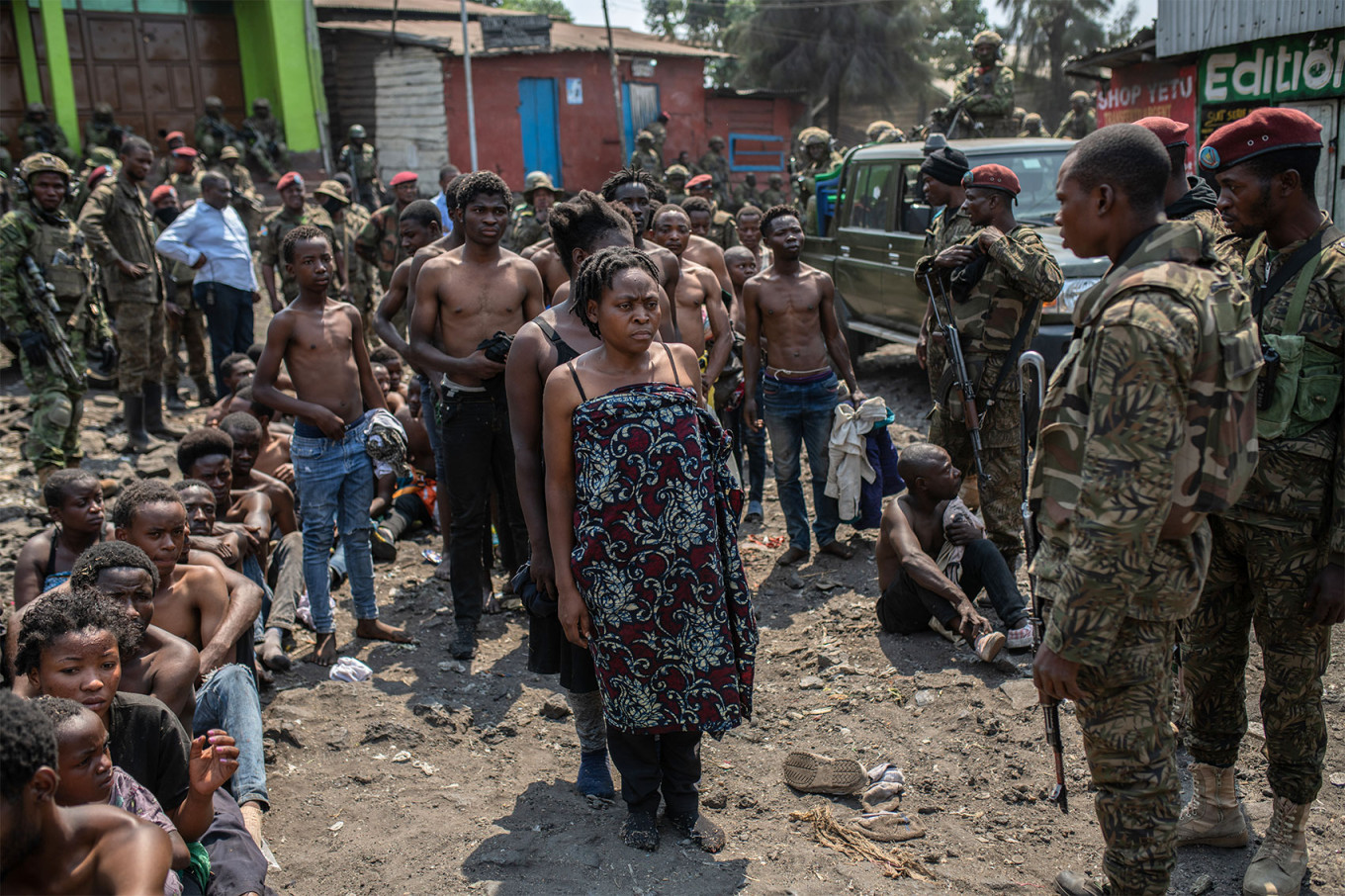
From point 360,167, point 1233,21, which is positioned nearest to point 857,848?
point 1233,21

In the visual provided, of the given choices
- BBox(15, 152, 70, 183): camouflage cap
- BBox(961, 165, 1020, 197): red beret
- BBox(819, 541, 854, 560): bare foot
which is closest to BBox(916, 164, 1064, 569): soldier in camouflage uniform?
BBox(961, 165, 1020, 197): red beret

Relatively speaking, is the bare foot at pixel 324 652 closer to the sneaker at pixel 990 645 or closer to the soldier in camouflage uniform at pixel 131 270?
the sneaker at pixel 990 645

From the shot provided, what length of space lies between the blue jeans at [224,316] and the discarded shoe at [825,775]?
22.1ft

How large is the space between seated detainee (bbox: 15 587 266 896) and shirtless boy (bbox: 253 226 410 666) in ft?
6.27

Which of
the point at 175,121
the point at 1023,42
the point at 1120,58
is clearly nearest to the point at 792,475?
the point at 1120,58

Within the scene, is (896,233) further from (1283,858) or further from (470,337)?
(1283,858)

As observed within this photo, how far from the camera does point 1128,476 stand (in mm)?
2324

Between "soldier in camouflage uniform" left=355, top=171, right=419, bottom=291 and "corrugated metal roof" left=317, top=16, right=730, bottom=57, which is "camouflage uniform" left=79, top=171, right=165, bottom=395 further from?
"corrugated metal roof" left=317, top=16, right=730, bottom=57

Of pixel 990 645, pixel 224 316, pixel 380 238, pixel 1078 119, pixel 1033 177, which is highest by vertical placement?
pixel 1078 119

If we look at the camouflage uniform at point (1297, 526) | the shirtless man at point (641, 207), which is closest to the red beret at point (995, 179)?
the shirtless man at point (641, 207)

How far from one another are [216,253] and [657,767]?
284 inches

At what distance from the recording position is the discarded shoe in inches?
152

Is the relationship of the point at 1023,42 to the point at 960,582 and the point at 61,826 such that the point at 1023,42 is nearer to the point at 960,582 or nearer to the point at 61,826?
the point at 960,582

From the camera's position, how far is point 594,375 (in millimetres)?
3193
